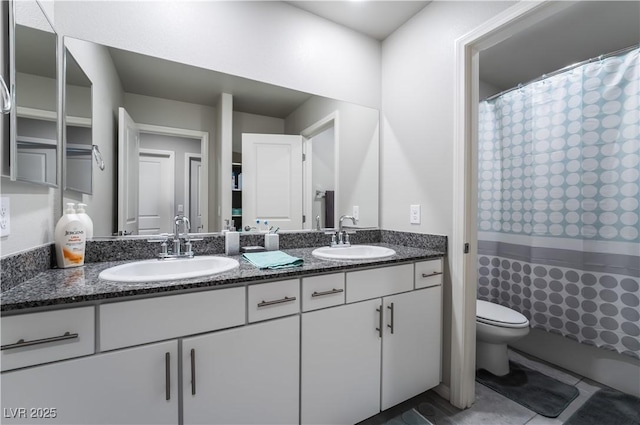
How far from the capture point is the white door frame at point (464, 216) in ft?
4.94

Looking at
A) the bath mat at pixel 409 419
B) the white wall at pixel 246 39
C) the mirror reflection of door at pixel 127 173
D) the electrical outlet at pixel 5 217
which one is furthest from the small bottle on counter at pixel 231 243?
the bath mat at pixel 409 419

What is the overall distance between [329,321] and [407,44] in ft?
6.15

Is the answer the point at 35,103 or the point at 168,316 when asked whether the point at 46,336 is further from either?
the point at 35,103

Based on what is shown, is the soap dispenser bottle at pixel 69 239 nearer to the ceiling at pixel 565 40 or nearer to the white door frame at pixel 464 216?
the white door frame at pixel 464 216

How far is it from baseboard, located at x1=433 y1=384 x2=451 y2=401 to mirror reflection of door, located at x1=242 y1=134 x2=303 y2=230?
130 cm

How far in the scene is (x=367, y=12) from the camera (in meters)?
1.79

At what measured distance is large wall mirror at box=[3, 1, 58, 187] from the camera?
881mm

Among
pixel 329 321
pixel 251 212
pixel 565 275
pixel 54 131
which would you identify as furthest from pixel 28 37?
pixel 565 275

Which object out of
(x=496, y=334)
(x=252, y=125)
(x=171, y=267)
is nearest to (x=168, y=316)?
(x=171, y=267)

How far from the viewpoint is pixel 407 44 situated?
6.15 feet

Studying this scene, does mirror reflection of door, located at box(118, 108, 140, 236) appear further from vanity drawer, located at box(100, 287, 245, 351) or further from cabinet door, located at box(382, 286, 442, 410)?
Answer: cabinet door, located at box(382, 286, 442, 410)

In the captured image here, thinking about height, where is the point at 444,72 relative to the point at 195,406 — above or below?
above

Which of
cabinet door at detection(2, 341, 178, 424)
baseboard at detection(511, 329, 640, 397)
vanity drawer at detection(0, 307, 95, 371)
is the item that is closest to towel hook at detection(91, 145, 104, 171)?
vanity drawer at detection(0, 307, 95, 371)

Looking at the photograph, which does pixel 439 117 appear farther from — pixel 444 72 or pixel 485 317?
pixel 485 317
